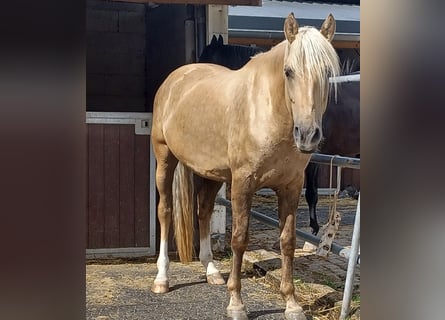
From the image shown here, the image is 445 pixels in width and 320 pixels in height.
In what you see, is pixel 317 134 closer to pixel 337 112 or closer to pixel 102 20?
pixel 337 112

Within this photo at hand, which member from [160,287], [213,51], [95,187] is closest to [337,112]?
[213,51]

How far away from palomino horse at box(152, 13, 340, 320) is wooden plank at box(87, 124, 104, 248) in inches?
32.7

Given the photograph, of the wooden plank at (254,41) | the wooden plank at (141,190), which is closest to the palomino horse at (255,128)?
the wooden plank at (141,190)

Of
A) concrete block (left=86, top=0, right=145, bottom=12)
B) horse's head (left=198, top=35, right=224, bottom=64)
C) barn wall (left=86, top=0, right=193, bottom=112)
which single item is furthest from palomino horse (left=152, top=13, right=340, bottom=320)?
concrete block (left=86, top=0, right=145, bottom=12)

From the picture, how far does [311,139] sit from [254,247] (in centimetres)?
251

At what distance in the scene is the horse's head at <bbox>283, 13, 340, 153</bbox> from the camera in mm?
2322

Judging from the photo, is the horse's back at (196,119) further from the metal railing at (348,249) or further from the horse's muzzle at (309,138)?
the horse's muzzle at (309,138)

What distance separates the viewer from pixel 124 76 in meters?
7.24
